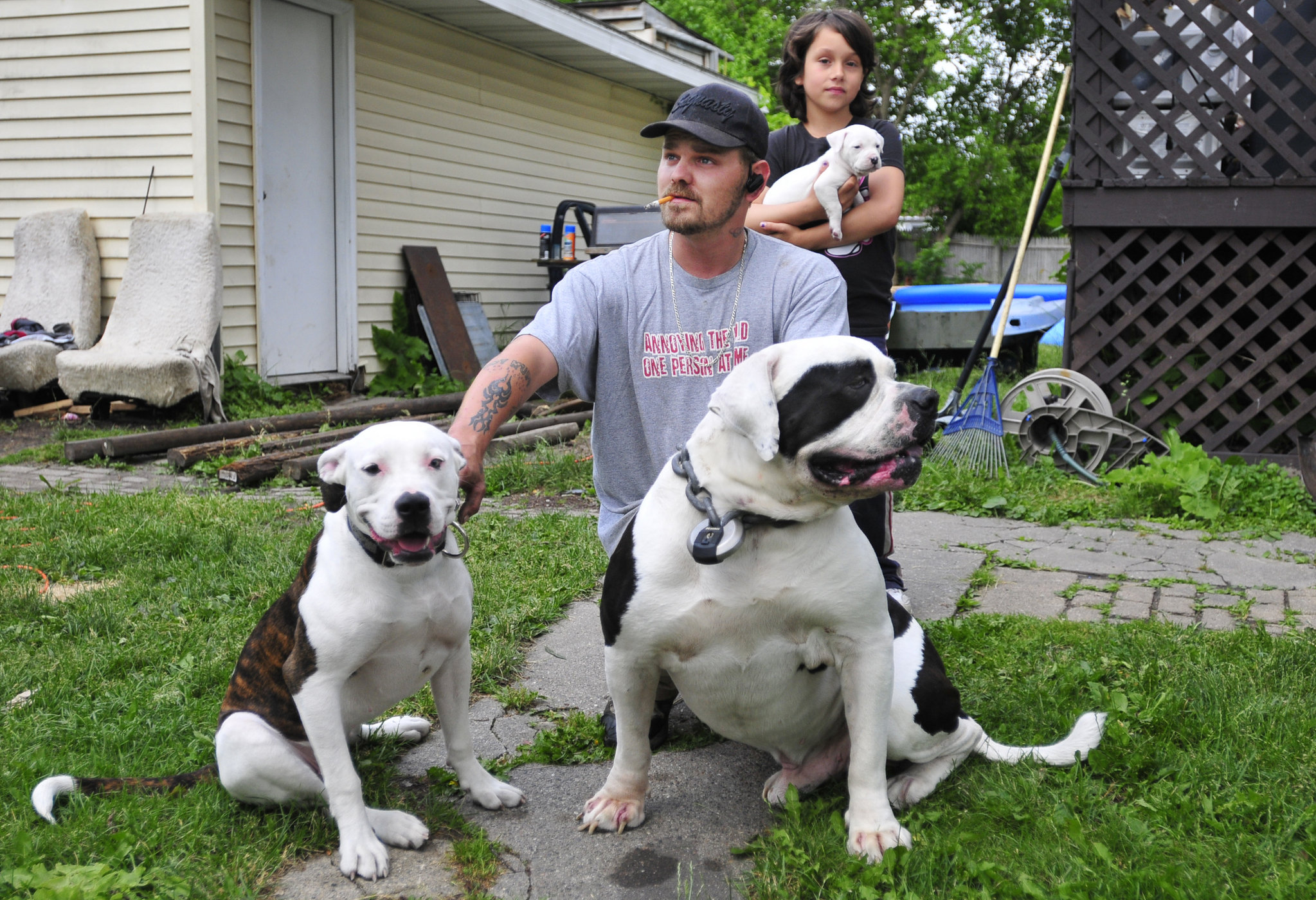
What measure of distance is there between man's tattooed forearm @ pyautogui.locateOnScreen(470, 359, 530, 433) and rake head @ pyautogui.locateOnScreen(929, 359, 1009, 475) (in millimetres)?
4213

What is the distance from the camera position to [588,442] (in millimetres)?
7758

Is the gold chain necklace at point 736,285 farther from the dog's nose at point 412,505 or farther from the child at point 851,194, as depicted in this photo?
the dog's nose at point 412,505

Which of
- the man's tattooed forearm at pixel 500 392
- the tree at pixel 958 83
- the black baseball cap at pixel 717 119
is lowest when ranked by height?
the man's tattooed forearm at pixel 500 392

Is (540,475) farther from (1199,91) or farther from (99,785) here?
(1199,91)

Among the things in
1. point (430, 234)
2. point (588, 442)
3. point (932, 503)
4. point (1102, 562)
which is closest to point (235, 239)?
point (430, 234)

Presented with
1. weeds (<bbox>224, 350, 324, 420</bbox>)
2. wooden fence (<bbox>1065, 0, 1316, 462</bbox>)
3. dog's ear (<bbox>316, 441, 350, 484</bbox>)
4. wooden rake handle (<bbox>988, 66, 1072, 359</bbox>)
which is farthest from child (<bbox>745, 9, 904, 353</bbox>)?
weeds (<bbox>224, 350, 324, 420</bbox>)

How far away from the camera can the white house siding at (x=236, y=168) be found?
27.9ft

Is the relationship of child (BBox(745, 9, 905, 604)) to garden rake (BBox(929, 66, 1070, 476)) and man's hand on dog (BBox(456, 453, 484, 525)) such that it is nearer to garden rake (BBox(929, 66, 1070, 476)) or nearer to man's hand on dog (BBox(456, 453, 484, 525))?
man's hand on dog (BBox(456, 453, 484, 525))

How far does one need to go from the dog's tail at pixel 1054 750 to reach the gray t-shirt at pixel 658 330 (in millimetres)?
1094

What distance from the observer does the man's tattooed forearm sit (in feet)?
8.65

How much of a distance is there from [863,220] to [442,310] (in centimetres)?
740

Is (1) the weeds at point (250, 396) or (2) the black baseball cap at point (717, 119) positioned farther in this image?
(1) the weeds at point (250, 396)

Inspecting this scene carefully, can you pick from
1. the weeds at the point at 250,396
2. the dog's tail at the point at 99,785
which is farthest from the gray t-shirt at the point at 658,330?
the weeds at the point at 250,396

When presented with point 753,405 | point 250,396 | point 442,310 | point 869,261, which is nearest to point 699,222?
point 753,405
